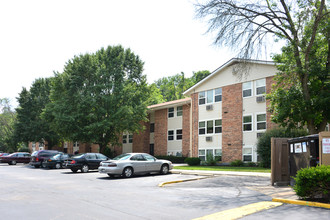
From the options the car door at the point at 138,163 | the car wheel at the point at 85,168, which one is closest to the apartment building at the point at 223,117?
the car door at the point at 138,163

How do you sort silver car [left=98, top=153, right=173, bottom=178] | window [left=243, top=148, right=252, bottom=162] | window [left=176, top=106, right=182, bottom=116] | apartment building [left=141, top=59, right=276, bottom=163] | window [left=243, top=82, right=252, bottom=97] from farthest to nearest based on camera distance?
window [left=176, top=106, right=182, bottom=116] → window [left=243, top=82, right=252, bottom=97] → window [left=243, top=148, right=252, bottom=162] → apartment building [left=141, top=59, right=276, bottom=163] → silver car [left=98, top=153, right=173, bottom=178]

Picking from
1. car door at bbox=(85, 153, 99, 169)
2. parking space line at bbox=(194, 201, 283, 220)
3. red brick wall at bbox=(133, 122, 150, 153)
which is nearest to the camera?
parking space line at bbox=(194, 201, 283, 220)

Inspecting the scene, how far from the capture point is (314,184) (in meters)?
8.70

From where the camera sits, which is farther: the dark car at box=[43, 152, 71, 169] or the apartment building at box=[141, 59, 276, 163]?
the dark car at box=[43, 152, 71, 169]

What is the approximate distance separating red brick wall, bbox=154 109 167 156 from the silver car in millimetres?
17713

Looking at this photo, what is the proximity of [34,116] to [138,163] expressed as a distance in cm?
3192

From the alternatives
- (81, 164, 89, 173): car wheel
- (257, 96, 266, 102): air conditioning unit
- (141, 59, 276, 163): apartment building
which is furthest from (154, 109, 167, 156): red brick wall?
(81, 164, 89, 173): car wheel

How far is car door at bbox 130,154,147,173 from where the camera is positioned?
17.8m

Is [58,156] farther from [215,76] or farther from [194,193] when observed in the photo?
[194,193]

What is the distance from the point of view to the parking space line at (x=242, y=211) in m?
7.14

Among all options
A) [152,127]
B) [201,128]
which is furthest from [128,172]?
[152,127]

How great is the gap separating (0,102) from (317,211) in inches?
3225

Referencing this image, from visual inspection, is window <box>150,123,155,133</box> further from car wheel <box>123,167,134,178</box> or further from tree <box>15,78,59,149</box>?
car wheel <box>123,167,134,178</box>

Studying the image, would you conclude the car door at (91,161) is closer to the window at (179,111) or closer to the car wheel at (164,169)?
the car wheel at (164,169)
